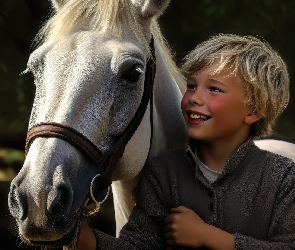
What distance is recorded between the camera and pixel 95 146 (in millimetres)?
1703

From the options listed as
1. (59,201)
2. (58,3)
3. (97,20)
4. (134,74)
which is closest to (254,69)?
(134,74)

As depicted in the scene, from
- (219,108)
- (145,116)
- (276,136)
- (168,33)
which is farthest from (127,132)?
(276,136)

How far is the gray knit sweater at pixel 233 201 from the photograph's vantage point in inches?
74.9

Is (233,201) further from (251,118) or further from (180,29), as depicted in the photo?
(180,29)

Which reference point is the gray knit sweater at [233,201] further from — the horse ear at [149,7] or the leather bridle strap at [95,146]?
the horse ear at [149,7]

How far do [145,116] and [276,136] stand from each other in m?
2.44

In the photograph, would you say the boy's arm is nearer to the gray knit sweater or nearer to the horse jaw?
the gray knit sweater

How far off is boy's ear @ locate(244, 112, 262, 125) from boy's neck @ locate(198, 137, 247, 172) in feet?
0.24

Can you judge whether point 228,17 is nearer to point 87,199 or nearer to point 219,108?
point 219,108

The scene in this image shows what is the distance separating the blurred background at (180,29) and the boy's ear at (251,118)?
71.8 inches

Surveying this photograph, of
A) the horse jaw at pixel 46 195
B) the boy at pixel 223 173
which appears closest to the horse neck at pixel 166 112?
the boy at pixel 223 173

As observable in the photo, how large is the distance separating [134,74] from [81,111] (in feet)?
0.72

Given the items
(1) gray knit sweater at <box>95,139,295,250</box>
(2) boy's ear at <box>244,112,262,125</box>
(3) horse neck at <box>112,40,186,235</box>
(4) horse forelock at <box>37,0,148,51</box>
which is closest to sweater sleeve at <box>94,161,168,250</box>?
(1) gray knit sweater at <box>95,139,295,250</box>

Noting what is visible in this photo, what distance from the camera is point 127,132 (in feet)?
6.09
